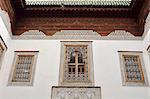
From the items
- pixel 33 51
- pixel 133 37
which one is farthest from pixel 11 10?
pixel 133 37

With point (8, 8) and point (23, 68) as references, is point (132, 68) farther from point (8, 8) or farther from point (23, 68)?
point (8, 8)

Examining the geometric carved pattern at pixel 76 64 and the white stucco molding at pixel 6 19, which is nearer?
the white stucco molding at pixel 6 19

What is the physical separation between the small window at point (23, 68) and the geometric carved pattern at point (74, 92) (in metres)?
0.60

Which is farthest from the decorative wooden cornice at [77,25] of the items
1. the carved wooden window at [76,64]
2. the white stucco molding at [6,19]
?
the carved wooden window at [76,64]

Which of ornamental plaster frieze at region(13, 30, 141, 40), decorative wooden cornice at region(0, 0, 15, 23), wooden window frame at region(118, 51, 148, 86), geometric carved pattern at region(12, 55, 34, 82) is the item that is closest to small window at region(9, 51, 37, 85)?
geometric carved pattern at region(12, 55, 34, 82)

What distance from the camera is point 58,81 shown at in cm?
488

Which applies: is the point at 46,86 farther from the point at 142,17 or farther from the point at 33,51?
the point at 142,17

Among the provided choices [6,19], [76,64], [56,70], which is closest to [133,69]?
[76,64]

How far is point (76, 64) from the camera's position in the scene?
5211 mm

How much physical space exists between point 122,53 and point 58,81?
61.2 inches

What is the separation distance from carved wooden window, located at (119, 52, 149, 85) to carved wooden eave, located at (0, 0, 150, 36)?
0.62m

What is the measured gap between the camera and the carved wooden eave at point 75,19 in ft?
18.5

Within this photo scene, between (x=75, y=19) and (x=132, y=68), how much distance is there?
181 centimetres

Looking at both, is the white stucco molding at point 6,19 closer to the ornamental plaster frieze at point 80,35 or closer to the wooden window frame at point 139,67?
the ornamental plaster frieze at point 80,35
